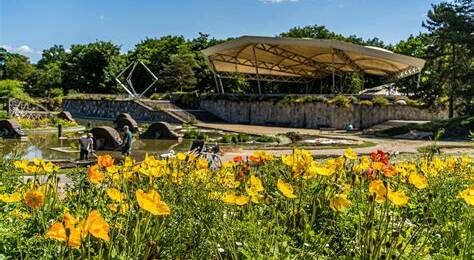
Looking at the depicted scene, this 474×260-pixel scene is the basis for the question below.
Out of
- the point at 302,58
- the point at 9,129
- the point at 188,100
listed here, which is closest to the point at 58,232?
the point at 9,129

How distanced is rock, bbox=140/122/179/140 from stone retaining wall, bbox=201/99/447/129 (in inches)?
487

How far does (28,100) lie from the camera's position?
3091cm

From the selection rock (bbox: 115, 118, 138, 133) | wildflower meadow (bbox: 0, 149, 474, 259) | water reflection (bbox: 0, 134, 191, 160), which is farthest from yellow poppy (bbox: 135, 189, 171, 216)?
rock (bbox: 115, 118, 138, 133)

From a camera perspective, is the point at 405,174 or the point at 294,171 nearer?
the point at 294,171

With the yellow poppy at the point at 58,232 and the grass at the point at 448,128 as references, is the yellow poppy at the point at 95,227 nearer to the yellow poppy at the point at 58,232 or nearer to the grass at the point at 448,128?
the yellow poppy at the point at 58,232

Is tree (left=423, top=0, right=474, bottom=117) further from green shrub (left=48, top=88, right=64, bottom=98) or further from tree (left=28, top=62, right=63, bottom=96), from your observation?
tree (left=28, top=62, right=63, bottom=96)

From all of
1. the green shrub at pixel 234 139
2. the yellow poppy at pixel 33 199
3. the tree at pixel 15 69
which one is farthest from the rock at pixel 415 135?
the tree at pixel 15 69

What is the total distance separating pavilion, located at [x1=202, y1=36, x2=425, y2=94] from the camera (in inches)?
1211

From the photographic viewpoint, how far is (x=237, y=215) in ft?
8.91

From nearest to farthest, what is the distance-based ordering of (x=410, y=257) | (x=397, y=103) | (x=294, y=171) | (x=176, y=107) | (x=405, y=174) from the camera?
(x=410, y=257)
(x=294, y=171)
(x=405, y=174)
(x=397, y=103)
(x=176, y=107)

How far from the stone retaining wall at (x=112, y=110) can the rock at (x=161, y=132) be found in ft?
43.1

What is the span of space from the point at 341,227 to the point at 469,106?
2689 cm

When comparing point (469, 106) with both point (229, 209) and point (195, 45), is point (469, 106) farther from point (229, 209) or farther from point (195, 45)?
point (195, 45)

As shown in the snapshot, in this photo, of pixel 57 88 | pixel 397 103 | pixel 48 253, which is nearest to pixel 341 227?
pixel 48 253
